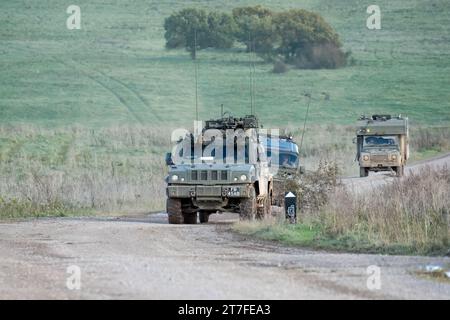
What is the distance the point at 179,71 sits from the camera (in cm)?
9669

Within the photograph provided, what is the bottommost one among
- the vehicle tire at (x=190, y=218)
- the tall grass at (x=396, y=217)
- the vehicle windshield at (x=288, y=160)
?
the vehicle tire at (x=190, y=218)

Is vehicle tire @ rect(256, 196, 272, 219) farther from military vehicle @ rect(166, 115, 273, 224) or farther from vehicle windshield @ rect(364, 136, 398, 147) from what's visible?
vehicle windshield @ rect(364, 136, 398, 147)

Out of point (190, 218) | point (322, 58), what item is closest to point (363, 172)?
point (190, 218)

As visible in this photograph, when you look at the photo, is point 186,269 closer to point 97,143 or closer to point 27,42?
point 97,143

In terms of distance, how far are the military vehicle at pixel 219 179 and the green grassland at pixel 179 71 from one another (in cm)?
4729

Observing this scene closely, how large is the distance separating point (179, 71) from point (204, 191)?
69.7m

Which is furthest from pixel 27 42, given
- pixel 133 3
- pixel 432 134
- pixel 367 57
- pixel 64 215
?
pixel 64 215

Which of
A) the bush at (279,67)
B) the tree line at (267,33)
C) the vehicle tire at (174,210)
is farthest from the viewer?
the tree line at (267,33)

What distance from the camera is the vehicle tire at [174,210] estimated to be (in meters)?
27.8

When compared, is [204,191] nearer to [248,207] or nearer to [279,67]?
[248,207]

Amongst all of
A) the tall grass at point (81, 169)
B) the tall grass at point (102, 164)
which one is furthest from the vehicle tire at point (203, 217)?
the tall grass at point (81, 169)

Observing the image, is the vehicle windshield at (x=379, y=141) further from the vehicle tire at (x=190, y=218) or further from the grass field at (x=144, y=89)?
the vehicle tire at (x=190, y=218)

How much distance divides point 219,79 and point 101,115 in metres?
14.4
